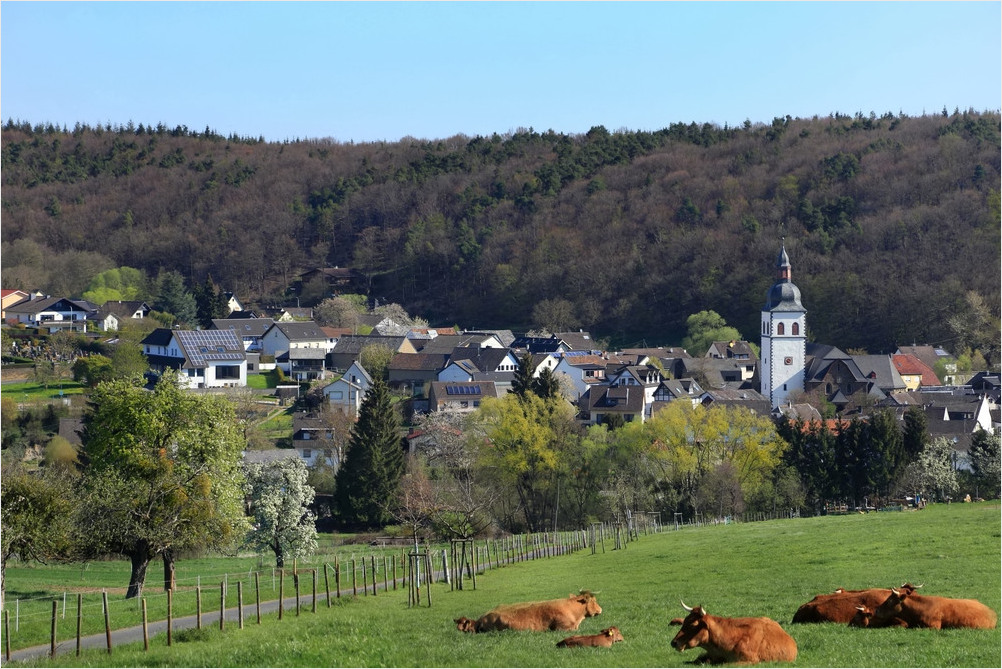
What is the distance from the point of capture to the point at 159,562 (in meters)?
40.6

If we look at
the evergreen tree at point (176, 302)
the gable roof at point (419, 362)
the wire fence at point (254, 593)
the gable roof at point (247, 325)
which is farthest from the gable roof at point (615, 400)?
the evergreen tree at point (176, 302)

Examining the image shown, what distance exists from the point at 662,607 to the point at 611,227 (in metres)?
134

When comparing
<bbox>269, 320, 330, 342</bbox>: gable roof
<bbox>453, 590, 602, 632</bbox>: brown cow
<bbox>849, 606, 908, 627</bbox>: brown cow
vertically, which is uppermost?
<bbox>269, 320, 330, 342</bbox>: gable roof

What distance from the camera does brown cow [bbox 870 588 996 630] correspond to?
1441 centimetres

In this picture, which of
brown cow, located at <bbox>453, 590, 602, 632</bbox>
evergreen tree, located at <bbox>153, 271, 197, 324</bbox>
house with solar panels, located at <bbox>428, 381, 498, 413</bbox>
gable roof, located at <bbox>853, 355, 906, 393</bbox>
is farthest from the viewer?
evergreen tree, located at <bbox>153, 271, 197, 324</bbox>

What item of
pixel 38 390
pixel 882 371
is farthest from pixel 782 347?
pixel 38 390

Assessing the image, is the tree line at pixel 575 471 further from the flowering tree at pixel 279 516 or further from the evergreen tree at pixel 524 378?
the evergreen tree at pixel 524 378

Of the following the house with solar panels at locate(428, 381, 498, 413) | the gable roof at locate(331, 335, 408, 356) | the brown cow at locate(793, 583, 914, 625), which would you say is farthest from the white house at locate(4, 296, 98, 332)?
the brown cow at locate(793, 583, 914, 625)

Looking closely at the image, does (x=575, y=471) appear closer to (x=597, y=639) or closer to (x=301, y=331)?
(x=597, y=639)

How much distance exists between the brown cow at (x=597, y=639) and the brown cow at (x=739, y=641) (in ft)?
4.09

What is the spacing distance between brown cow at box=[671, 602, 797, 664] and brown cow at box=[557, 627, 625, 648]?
1246 millimetres

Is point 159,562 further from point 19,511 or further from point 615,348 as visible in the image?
point 615,348

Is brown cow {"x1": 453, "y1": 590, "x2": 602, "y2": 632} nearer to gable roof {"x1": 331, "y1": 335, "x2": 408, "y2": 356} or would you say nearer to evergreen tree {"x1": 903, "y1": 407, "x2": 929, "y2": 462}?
evergreen tree {"x1": 903, "y1": 407, "x2": 929, "y2": 462}

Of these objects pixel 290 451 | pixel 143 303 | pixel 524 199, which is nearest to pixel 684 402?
pixel 290 451
